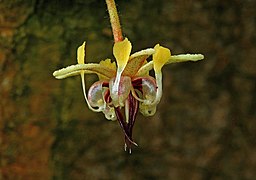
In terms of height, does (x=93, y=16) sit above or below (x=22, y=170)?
above

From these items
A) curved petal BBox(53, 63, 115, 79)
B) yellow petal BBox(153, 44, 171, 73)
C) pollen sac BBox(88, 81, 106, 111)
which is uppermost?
yellow petal BBox(153, 44, 171, 73)

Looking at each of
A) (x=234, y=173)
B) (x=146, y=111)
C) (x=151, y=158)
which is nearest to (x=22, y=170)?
(x=151, y=158)

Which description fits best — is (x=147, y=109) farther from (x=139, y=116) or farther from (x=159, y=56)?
(x=139, y=116)

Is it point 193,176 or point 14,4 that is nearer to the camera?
point 14,4

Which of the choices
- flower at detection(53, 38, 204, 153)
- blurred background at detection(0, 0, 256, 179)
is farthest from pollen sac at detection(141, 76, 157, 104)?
blurred background at detection(0, 0, 256, 179)

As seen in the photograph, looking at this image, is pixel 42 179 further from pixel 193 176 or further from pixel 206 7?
pixel 206 7

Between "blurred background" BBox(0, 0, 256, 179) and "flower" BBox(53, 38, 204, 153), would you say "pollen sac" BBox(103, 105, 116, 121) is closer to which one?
"flower" BBox(53, 38, 204, 153)

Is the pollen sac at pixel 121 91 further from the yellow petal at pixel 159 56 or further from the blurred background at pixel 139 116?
the blurred background at pixel 139 116
